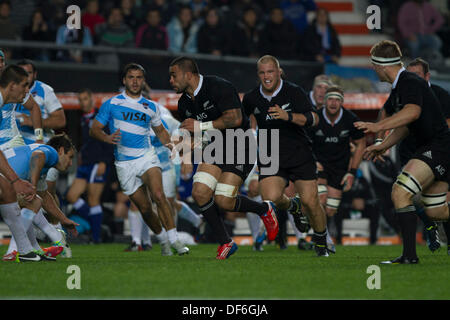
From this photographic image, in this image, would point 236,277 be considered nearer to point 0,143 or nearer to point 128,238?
point 0,143

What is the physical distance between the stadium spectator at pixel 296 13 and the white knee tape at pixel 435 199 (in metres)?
10.6

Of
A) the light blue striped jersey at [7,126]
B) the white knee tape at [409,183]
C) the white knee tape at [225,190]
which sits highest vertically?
the light blue striped jersey at [7,126]

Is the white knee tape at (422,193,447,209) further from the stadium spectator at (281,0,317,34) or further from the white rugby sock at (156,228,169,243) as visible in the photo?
the stadium spectator at (281,0,317,34)

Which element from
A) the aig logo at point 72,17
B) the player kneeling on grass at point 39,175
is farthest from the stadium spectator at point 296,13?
the player kneeling on grass at point 39,175

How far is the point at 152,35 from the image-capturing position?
57.3 ft

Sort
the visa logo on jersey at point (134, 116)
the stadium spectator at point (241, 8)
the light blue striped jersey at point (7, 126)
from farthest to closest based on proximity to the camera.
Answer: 1. the stadium spectator at point (241, 8)
2. the visa logo on jersey at point (134, 116)
3. the light blue striped jersey at point (7, 126)

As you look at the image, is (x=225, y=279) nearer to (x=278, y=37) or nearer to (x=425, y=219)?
(x=425, y=219)

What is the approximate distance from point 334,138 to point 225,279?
5.50 metres

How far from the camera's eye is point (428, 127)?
8594 millimetres

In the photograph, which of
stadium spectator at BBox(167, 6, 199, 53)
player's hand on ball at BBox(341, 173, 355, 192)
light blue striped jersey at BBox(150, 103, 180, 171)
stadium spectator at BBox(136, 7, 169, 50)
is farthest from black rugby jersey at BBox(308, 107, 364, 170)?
stadium spectator at BBox(167, 6, 199, 53)

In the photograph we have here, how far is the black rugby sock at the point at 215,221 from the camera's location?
9633 millimetres

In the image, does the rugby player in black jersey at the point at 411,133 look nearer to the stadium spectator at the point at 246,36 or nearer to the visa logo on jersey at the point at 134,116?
the visa logo on jersey at the point at 134,116

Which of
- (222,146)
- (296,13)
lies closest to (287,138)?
(222,146)
